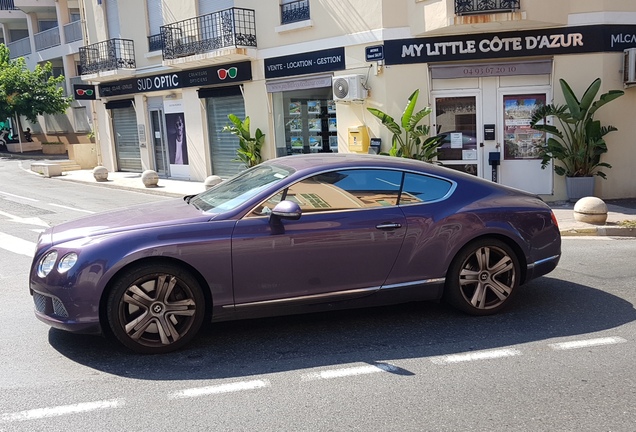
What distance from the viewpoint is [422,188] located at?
5570mm

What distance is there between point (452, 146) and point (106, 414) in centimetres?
1183

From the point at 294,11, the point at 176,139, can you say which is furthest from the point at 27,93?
the point at 294,11

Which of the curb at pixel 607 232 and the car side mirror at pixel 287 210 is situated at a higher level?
the car side mirror at pixel 287 210

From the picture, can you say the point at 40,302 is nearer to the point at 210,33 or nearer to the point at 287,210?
the point at 287,210

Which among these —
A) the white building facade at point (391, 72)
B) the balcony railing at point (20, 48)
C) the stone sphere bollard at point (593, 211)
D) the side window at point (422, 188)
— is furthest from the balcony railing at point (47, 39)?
the side window at point (422, 188)

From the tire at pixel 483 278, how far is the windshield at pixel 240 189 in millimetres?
1807

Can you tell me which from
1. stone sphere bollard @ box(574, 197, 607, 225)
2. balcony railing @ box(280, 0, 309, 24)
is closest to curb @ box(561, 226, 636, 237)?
stone sphere bollard @ box(574, 197, 607, 225)

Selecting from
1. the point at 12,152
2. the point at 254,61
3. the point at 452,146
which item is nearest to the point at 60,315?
the point at 452,146

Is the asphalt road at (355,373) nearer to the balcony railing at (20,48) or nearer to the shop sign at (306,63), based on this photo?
the shop sign at (306,63)

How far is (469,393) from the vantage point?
13.7 feet

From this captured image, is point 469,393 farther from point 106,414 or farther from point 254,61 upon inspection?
point 254,61

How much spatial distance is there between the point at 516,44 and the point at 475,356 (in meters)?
10.4

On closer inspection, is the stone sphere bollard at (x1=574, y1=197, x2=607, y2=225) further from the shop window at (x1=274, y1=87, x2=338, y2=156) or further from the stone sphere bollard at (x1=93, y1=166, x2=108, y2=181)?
the stone sphere bollard at (x1=93, y1=166, x2=108, y2=181)

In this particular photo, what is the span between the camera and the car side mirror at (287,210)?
4891 millimetres
